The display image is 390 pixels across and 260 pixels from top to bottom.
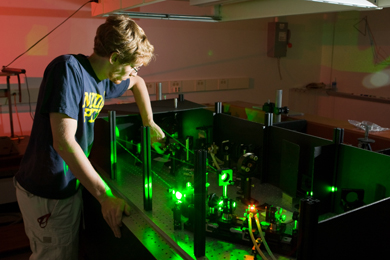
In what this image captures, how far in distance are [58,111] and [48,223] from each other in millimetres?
496

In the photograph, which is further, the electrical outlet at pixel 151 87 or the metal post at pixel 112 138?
the electrical outlet at pixel 151 87

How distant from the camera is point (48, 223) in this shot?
1.27 metres

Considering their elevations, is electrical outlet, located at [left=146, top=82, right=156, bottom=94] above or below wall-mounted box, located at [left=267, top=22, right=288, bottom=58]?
below

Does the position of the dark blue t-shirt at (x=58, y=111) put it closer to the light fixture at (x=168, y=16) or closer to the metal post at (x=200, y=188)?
the metal post at (x=200, y=188)

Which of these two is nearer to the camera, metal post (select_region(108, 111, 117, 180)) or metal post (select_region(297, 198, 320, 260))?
metal post (select_region(297, 198, 320, 260))

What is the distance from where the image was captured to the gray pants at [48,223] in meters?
1.25

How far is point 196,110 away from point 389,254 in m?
1.15

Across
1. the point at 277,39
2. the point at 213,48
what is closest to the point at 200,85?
the point at 213,48

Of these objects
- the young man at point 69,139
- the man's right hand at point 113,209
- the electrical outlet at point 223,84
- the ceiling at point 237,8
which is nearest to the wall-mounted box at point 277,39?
the electrical outlet at point 223,84

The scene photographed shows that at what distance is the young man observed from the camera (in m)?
1.03

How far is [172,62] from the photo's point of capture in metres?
3.19

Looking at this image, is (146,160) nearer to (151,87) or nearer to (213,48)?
(151,87)

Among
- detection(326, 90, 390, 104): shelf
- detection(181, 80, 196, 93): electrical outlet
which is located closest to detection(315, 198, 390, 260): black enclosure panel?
detection(181, 80, 196, 93): electrical outlet

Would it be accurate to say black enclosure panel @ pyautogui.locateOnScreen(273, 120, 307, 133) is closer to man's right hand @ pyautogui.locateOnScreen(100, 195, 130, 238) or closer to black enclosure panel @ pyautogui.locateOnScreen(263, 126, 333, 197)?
black enclosure panel @ pyautogui.locateOnScreen(263, 126, 333, 197)
